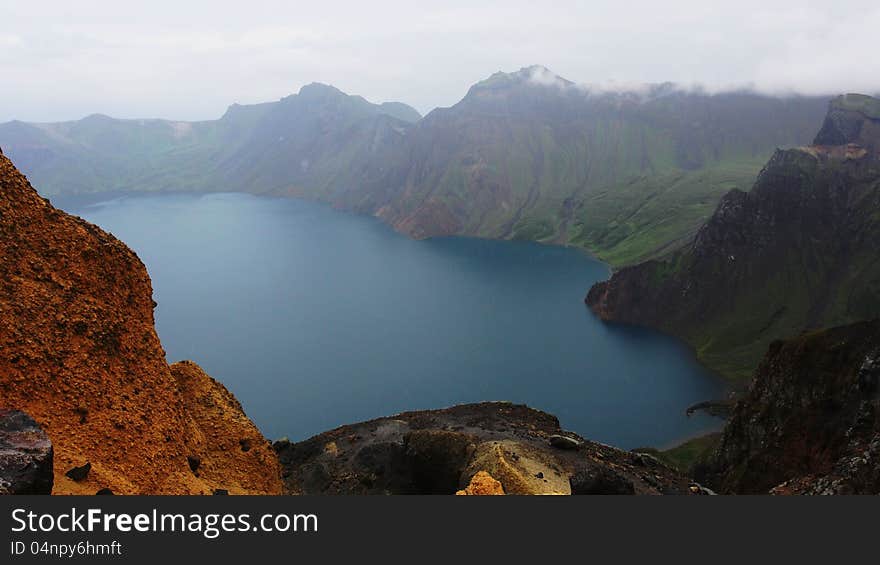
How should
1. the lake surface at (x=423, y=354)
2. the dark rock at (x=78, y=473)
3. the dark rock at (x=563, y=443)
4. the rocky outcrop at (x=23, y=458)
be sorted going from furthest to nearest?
the lake surface at (x=423, y=354) → the dark rock at (x=563, y=443) → the dark rock at (x=78, y=473) → the rocky outcrop at (x=23, y=458)

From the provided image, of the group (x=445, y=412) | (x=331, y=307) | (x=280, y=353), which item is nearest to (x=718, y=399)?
(x=445, y=412)

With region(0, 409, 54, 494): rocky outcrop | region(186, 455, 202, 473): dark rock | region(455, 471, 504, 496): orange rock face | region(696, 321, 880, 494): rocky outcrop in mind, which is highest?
region(0, 409, 54, 494): rocky outcrop

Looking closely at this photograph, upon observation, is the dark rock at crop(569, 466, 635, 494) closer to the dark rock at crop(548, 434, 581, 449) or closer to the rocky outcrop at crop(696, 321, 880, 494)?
the dark rock at crop(548, 434, 581, 449)

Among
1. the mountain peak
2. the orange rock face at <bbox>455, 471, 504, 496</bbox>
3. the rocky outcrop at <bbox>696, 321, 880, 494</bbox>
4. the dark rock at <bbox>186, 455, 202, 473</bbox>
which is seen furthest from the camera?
the mountain peak

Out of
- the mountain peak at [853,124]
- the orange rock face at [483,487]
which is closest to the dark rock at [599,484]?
the orange rock face at [483,487]

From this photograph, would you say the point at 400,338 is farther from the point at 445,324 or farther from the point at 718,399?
the point at 718,399

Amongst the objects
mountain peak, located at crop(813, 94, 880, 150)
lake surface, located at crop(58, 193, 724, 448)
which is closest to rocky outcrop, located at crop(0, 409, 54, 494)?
lake surface, located at crop(58, 193, 724, 448)

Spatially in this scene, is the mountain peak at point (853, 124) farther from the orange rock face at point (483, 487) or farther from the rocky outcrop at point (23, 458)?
the rocky outcrop at point (23, 458)
